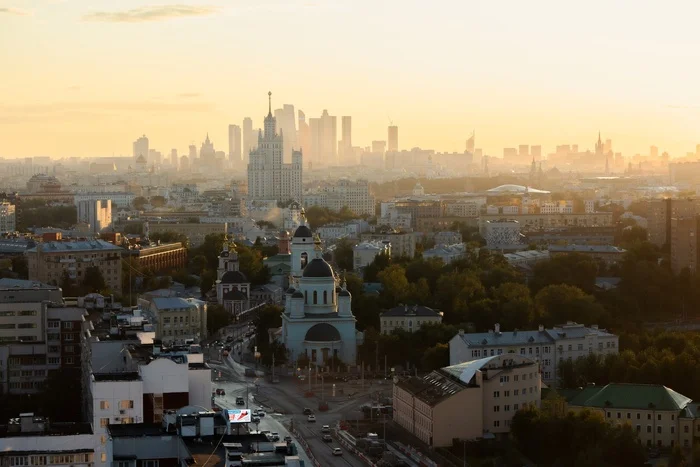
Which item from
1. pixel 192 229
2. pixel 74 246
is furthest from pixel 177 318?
pixel 192 229

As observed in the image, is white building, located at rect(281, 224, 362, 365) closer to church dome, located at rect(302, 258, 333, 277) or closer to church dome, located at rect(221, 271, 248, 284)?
church dome, located at rect(302, 258, 333, 277)

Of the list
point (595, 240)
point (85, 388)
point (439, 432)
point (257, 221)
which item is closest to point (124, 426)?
point (85, 388)

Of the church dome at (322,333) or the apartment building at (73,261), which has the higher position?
the apartment building at (73,261)

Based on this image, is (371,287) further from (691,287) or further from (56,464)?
(56,464)

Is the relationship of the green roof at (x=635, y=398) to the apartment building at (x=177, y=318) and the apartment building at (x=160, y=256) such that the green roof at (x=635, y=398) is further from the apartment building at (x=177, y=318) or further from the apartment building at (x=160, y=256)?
the apartment building at (x=160, y=256)

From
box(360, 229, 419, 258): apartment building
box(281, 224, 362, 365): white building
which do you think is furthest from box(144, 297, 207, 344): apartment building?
box(360, 229, 419, 258): apartment building

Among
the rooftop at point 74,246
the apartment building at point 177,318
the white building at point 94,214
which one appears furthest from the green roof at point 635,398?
the white building at point 94,214
